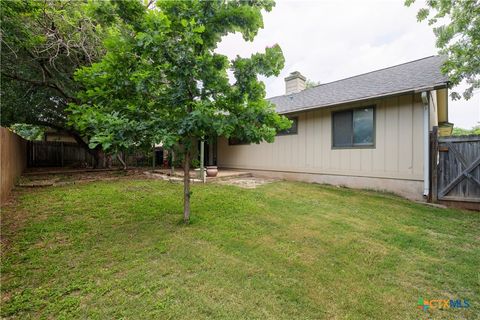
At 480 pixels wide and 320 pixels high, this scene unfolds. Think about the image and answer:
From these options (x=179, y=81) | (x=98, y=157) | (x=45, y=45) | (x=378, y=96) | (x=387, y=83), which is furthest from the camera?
(x=98, y=157)

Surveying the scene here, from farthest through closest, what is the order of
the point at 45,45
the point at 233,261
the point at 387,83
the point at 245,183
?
the point at 245,183 < the point at 387,83 < the point at 45,45 < the point at 233,261

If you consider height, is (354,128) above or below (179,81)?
below

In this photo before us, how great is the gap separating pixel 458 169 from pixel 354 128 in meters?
2.65

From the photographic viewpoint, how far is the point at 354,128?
23.2 feet

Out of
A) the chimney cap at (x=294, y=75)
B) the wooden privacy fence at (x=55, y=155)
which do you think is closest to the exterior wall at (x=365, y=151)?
the chimney cap at (x=294, y=75)

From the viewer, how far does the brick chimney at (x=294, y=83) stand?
1153 cm

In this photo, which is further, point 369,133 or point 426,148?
point 369,133

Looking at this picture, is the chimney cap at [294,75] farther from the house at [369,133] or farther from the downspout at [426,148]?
the downspout at [426,148]

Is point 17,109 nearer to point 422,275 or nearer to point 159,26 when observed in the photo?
point 159,26

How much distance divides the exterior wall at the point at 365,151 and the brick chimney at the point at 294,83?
378 centimetres

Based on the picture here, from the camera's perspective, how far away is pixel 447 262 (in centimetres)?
280

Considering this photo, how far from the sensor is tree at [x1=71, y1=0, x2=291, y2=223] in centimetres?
288

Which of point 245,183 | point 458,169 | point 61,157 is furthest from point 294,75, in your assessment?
point 61,157

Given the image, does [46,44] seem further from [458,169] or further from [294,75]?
[458,169]
